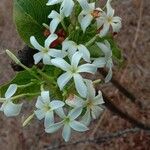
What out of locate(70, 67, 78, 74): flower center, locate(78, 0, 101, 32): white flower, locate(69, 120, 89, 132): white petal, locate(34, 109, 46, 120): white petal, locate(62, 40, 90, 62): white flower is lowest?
locate(69, 120, 89, 132): white petal

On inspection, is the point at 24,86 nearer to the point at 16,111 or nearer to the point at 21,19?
the point at 16,111

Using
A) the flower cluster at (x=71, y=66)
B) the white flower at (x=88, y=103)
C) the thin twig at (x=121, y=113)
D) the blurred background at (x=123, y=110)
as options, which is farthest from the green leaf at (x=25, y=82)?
the blurred background at (x=123, y=110)

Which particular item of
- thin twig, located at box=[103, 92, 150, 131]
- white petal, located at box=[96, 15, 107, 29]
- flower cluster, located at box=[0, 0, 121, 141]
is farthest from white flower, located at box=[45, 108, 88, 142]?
thin twig, located at box=[103, 92, 150, 131]

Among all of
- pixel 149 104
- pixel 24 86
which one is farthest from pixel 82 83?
pixel 149 104

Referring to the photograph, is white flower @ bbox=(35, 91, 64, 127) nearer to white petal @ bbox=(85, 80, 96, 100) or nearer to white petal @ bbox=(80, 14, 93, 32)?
white petal @ bbox=(85, 80, 96, 100)

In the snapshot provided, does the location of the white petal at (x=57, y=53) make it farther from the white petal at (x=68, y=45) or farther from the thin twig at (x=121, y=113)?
the thin twig at (x=121, y=113)
